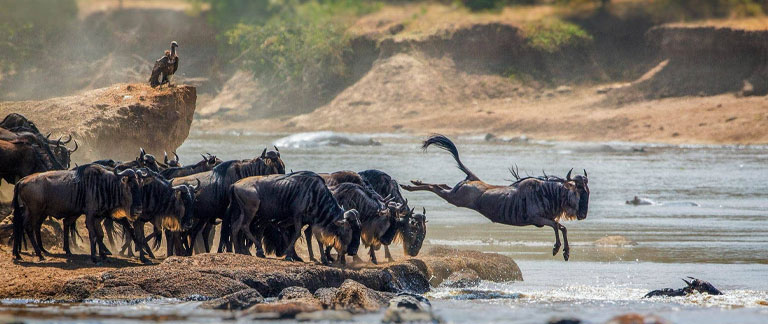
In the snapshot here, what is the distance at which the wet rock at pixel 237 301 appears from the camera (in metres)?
10.6

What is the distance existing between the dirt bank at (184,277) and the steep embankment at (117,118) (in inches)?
238

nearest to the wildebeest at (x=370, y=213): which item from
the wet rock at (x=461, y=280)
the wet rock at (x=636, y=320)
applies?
the wet rock at (x=461, y=280)

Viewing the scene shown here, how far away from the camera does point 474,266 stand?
45.4 feet

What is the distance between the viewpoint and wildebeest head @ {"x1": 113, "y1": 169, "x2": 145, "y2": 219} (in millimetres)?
12148

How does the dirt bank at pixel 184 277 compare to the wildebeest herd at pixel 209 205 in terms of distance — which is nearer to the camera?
the dirt bank at pixel 184 277

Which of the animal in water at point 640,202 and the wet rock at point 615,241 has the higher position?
the animal in water at point 640,202

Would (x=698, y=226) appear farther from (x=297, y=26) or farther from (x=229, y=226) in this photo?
(x=297, y=26)

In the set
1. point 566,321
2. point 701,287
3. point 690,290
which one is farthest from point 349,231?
point 701,287

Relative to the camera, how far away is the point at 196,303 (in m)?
10.9

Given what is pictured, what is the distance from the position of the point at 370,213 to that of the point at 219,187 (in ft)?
5.51

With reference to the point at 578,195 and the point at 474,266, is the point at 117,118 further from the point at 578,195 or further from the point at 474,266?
the point at 578,195

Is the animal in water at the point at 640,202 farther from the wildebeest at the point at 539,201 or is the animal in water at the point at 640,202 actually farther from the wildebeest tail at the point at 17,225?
the wildebeest tail at the point at 17,225

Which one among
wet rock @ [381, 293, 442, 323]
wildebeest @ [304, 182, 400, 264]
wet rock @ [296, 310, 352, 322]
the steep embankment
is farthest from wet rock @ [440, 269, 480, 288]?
the steep embankment

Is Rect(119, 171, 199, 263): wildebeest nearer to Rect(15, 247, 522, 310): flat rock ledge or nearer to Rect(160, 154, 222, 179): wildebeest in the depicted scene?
Rect(15, 247, 522, 310): flat rock ledge
